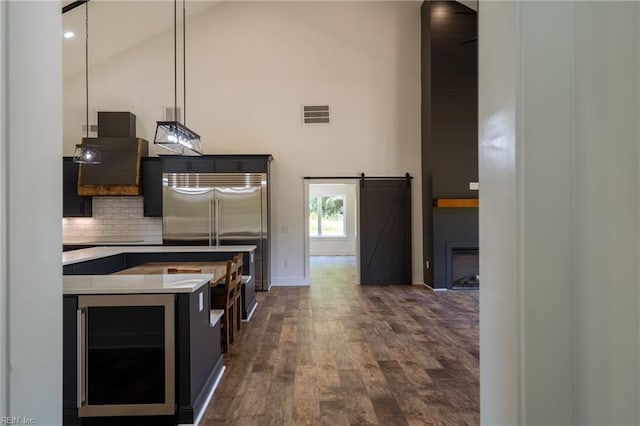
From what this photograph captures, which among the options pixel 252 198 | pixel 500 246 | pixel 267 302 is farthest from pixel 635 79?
pixel 252 198

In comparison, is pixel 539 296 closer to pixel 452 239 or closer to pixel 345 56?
pixel 452 239

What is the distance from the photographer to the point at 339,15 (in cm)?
714

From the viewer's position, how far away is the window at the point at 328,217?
41.8 ft

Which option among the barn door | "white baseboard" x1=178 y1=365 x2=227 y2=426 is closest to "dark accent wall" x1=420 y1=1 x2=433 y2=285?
the barn door

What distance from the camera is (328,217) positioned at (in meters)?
12.9

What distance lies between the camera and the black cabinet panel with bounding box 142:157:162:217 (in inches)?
265

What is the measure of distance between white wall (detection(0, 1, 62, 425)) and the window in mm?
11911

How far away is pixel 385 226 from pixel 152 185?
4294 millimetres

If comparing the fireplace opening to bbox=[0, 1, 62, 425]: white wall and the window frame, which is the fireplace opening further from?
bbox=[0, 1, 62, 425]: white wall

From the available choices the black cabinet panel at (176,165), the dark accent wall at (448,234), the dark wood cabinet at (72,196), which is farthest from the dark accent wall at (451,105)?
the dark wood cabinet at (72,196)

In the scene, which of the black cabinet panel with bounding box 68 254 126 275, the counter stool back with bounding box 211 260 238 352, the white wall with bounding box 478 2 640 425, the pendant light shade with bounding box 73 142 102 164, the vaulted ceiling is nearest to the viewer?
the white wall with bounding box 478 2 640 425

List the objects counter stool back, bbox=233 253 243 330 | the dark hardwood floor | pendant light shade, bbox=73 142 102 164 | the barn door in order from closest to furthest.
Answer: the dark hardwood floor, counter stool back, bbox=233 253 243 330, pendant light shade, bbox=73 142 102 164, the barn door

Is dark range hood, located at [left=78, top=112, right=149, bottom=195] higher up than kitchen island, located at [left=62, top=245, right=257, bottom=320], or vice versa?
dark range hood, located at [left=78, top=112, right=149, bottom=195]

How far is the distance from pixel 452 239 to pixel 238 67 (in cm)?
502
